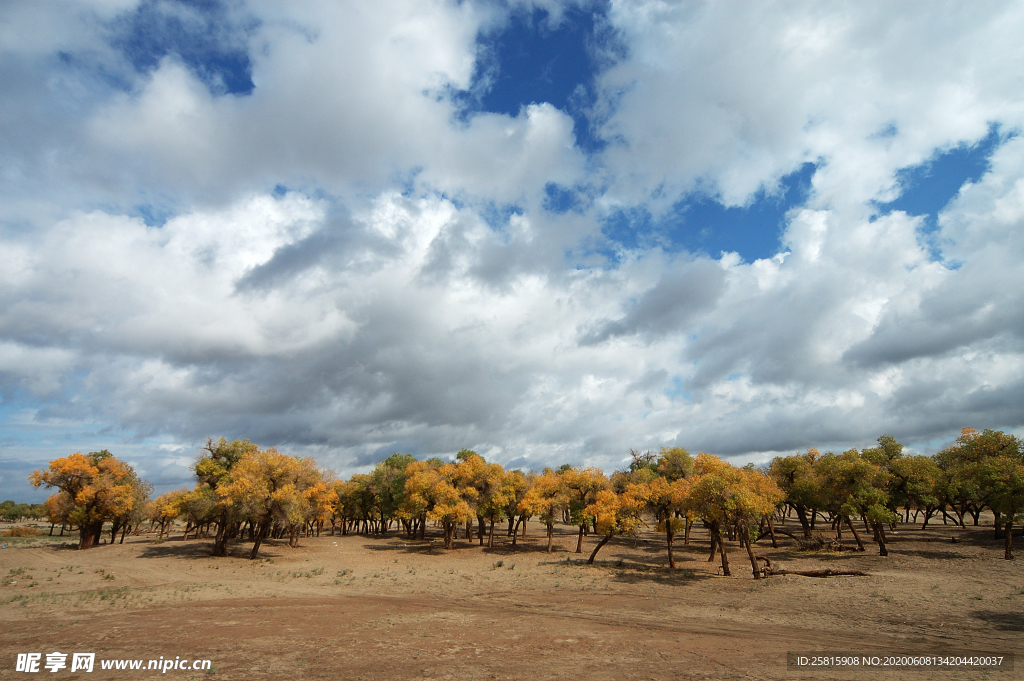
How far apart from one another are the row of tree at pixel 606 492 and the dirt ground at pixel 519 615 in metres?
5.01

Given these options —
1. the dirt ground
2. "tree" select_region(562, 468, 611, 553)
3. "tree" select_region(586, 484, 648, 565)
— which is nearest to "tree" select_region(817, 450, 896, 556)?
the dirt ground

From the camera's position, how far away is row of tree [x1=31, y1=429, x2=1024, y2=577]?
40.7 m

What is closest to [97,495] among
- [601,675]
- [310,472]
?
[310,472]

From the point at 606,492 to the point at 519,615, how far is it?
22552 millimetres

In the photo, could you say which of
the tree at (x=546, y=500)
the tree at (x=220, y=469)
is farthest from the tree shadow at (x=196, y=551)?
the tree at (x=546, y=500)

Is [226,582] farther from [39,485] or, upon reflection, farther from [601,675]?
[39,485]

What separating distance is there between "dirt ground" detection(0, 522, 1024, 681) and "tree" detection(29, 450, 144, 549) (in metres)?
12.9

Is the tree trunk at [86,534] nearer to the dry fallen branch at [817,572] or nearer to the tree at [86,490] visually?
the tree at [86,490]

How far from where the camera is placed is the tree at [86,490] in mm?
56844

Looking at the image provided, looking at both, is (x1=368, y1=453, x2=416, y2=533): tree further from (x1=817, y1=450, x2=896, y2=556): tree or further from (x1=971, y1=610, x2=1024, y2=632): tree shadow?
(x1=971, y1=610, x2=1024, y2=632): tree shadow

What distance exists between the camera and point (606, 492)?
4728 cm

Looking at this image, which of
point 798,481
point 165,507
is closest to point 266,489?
point 165,507

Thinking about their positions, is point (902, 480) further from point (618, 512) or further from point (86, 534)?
point (86, 534)

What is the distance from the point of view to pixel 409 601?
30938 millimetres
